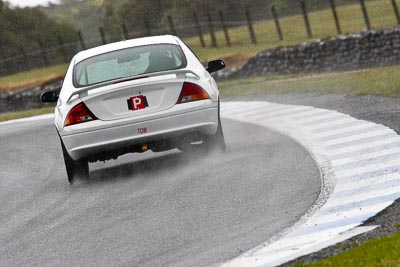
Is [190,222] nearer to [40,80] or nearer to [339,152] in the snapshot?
[339,152]

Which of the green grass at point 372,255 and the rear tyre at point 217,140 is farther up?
the green grass at point 372,255

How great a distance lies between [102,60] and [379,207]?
226 inches

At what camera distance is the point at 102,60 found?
14.2 m

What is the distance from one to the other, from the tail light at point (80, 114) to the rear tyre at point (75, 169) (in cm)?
42

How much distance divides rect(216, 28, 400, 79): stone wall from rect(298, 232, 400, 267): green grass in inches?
879

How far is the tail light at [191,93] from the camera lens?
13.4 metres

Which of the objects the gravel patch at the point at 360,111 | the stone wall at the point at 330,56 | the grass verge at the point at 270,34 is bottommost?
the grass verge at the point at 270,34

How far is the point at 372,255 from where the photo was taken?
7.48m

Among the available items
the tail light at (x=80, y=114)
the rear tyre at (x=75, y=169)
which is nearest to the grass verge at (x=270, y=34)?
the rear tyre at (x=75, y=169)

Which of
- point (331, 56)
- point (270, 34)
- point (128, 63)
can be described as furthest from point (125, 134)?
point (270, 34)

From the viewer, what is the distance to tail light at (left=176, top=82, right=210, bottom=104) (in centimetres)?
1341

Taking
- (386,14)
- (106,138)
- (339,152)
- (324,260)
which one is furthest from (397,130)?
(386,14)

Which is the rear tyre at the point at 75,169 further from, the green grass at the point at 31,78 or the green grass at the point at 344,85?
the green grass at the point at 31,78

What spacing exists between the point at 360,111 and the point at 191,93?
4.28 meters
